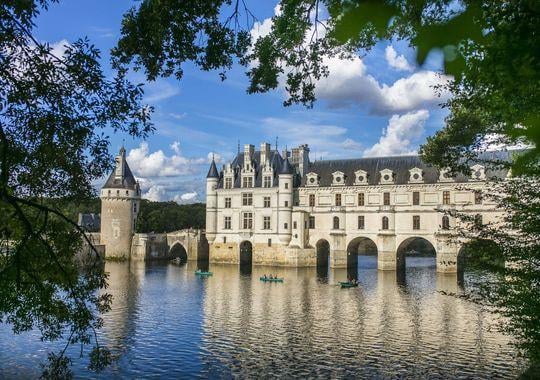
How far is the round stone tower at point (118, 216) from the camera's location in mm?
65250

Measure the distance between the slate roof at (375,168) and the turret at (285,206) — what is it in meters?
2.19

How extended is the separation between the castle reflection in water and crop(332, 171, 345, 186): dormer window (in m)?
17.1

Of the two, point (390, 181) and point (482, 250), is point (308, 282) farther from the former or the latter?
point (482, 250)

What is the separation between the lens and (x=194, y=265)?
60.9m

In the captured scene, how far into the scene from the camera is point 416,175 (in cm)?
5278

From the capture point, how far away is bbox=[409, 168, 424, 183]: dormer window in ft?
172

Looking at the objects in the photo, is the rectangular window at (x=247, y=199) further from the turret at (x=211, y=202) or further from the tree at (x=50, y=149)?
the tree at (x=50, y=149)

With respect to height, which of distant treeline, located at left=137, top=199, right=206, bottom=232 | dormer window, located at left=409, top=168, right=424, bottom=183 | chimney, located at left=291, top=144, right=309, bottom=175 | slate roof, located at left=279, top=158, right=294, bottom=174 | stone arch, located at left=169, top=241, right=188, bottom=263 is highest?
chimney, located at left=291, top=144, right=309, bottom=175

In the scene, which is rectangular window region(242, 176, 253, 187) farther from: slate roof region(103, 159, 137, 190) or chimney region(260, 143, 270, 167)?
slate roof region(103, 159, 137, 190)

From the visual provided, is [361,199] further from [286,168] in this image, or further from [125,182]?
[125,182]

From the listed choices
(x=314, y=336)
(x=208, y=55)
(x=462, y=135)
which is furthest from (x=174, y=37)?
(x=314, y=336)

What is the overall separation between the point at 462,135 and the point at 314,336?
36.6 ft

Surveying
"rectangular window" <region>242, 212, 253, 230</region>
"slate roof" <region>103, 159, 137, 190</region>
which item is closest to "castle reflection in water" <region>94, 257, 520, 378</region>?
"rectangular window" <region>242, 212, 253, 230</region>

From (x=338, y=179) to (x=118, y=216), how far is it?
27.6 metres
